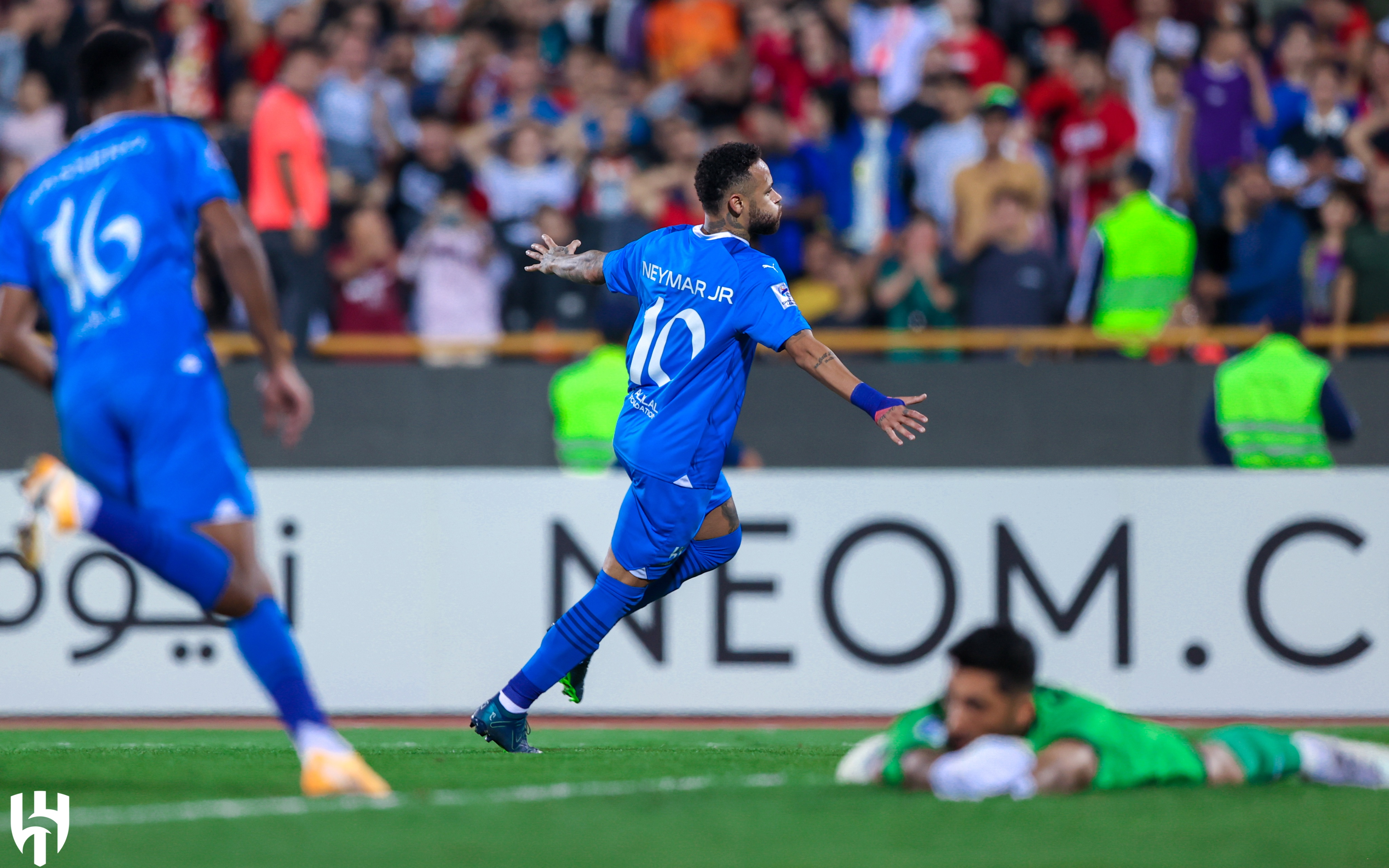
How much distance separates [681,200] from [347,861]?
29.7 ft

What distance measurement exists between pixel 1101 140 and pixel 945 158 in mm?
1142

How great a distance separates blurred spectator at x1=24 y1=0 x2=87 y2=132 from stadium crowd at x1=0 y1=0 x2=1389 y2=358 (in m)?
0.02

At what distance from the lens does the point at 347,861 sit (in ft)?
13.5

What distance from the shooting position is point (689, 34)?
14.4 meters

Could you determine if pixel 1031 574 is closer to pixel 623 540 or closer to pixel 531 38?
pixel 623 540

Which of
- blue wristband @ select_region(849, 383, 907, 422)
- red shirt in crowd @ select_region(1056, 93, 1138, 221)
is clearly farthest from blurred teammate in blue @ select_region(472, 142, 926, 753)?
red shirt in crowd @ select_region(1056, 93, 1138, 221)

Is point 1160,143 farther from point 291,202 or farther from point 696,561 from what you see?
point 696,561

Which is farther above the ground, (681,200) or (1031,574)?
(681,200)

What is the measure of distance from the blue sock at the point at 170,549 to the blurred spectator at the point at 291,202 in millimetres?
7633

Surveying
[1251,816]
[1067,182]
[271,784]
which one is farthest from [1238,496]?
[271,784]

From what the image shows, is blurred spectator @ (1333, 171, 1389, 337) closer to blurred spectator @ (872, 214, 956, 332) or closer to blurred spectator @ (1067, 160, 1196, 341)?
blurred spectator @ (1067, 160, 1196, 341)

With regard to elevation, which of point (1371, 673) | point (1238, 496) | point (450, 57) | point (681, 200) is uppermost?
point (450, 57)

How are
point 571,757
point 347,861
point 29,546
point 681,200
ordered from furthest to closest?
point 681,200, point 571,757, point 29,546, point 347,861

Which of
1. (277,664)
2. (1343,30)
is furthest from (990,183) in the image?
(277,664)
